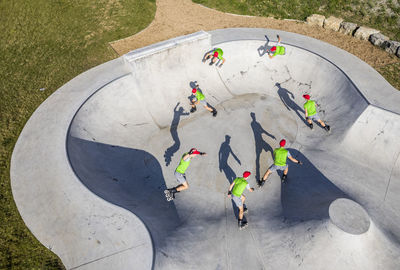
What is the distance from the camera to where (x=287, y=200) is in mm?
10328

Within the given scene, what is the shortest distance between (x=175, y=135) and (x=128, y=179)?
3453 mm

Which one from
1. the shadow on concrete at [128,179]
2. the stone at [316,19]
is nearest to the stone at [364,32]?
the stone at [316,19]

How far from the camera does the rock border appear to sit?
1547 centimetres

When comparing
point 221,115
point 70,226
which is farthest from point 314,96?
point 70,226

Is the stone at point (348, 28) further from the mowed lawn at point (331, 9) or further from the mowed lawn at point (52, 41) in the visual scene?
the mowed lawn at point (52, 41)

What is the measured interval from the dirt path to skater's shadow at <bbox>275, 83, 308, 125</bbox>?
16.8 feet

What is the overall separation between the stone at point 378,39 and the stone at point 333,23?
8.30 ft

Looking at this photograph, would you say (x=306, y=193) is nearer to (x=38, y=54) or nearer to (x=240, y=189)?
(x=240, y=189)

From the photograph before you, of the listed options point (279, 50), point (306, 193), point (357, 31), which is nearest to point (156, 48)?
point (279, 50)

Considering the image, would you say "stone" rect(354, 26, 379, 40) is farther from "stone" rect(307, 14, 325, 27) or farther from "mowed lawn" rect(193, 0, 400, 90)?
"stone" rect(307, 14, 325, 27)

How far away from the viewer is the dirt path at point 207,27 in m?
15.9

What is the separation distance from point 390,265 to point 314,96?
9.24m

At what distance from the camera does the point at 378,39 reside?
16.1 m

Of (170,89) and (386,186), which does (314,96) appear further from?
(170,89)
